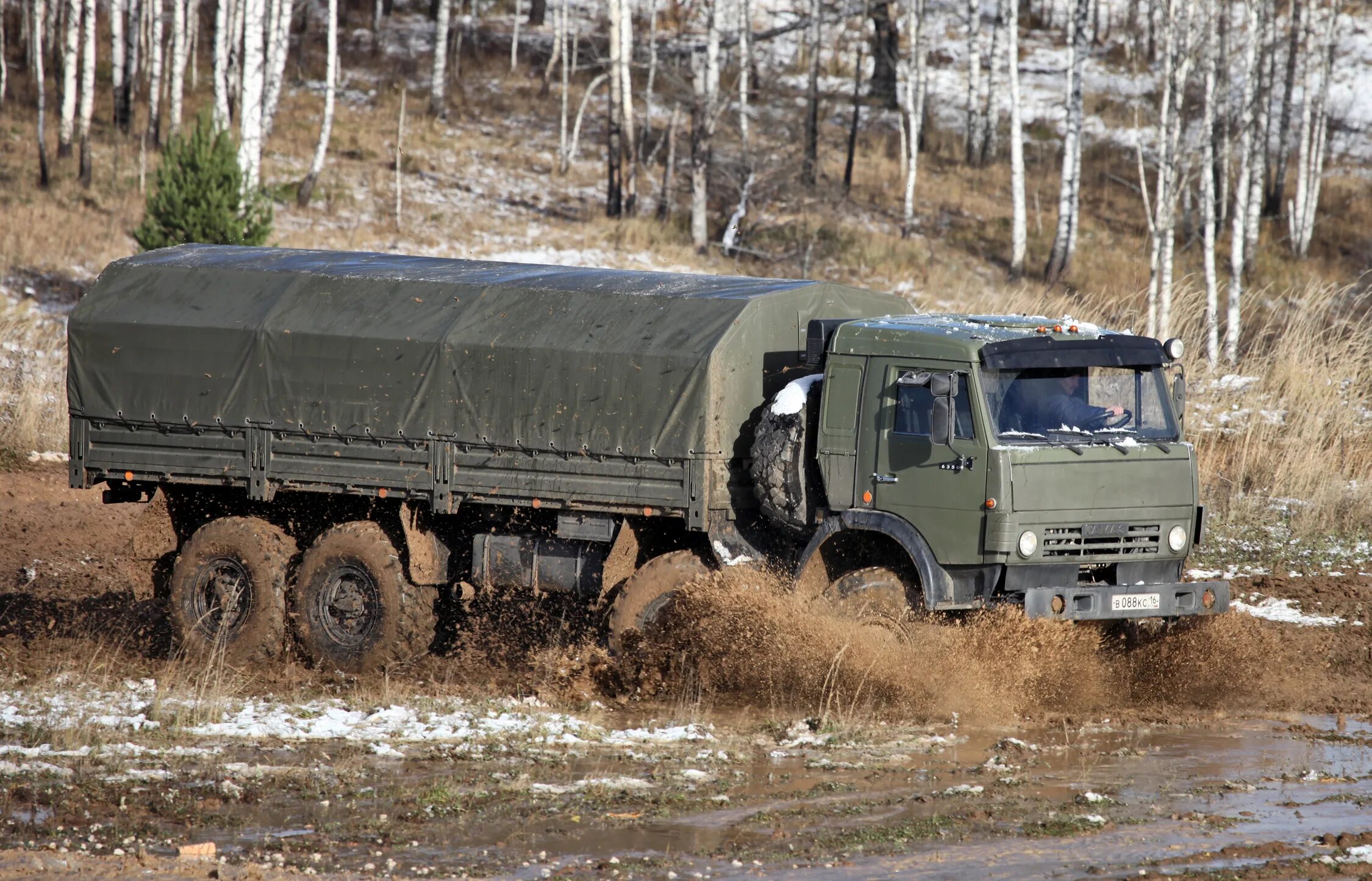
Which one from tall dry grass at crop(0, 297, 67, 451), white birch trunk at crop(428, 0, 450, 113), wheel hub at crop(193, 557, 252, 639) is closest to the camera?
wheel hub at crop(193, 557, 252, 639)

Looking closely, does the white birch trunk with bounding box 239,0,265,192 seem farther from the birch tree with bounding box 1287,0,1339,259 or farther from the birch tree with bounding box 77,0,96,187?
the birch tree with bounding box 1287,0,1339,259

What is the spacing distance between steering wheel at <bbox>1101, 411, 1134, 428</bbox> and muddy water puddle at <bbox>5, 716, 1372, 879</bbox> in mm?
1974

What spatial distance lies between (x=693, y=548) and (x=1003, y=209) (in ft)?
96.8

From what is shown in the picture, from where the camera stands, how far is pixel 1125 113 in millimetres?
45469

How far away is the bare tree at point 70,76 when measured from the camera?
1248 inches

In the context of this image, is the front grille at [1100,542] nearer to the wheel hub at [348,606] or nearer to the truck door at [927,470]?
the truck door at [927,470]

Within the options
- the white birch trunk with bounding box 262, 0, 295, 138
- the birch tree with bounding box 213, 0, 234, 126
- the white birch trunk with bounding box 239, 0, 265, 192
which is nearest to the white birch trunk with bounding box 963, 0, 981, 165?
the white birch trunk with bounding box 262, 0, 295, 138

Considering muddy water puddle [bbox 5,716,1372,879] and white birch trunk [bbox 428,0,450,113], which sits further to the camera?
white birch trunk [bbox 428,0,450,113]

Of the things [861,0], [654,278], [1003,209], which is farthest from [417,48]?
[654,278]

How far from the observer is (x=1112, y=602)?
9203mm

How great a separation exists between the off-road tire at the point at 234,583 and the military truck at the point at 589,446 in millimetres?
24

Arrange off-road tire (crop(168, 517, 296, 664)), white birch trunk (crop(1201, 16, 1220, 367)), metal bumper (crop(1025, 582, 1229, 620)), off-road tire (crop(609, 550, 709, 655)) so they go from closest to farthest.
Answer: metal bumper (crop(1025, 582, 1229, 620))
off-road tire (crop(609, 550, 709, 655))
off-road tire (crop(168, 517, 296, 664))
white birch trunk (crop(1201, 16, 1220, 367))

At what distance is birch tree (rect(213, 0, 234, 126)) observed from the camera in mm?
24580

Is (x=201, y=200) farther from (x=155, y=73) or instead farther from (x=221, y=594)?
(x=155, y=73)
